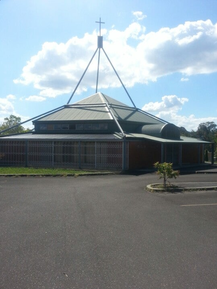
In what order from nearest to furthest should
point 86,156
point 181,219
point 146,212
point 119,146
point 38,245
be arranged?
point 38,245 < point 181,219 < point 146,212 < point 119,146 < point 86,156

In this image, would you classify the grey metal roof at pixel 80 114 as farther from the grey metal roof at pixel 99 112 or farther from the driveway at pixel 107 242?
the driveway at pixel 107 242

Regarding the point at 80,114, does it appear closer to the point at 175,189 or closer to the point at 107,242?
the point at 175,189

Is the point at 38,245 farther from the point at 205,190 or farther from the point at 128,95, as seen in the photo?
the point at 128,95

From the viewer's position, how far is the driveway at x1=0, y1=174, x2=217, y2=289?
4562 millimetres

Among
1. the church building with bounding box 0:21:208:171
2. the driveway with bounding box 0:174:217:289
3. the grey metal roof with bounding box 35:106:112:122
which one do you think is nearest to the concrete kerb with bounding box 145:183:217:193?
the driveway with bounding box 0:174:217:289

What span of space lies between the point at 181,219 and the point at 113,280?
157 inches

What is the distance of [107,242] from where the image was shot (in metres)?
6.18

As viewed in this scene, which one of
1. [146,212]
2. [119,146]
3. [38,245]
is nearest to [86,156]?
[119,146]

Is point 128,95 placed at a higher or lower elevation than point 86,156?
higher

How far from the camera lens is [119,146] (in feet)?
72.7

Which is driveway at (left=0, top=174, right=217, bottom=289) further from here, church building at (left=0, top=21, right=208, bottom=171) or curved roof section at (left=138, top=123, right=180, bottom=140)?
curved roof section at (left=138, top=123, right=180, bottom=140)

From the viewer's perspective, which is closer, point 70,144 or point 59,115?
point 70,144

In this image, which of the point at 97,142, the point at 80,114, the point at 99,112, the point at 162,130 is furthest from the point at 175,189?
the point at 80,114

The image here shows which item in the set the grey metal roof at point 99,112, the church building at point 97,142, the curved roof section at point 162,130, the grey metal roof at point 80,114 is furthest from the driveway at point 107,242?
the grey metal roof at point 99,112
